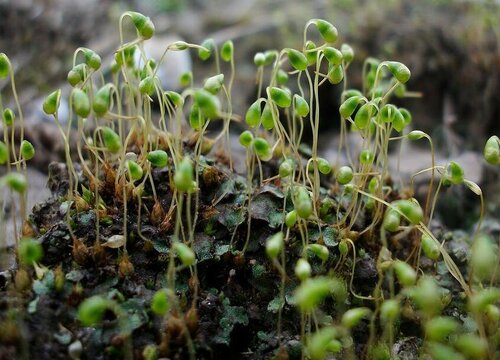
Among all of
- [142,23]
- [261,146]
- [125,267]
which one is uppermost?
[142,23]

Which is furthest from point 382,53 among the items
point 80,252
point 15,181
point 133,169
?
point 15,181

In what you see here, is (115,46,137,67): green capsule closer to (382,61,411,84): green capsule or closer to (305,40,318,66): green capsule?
(305,40,318,66): green capsule

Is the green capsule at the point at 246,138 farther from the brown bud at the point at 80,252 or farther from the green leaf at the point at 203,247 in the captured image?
the brown bud at the point at 80,252

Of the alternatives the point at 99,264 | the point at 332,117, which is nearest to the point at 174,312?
the point at 99,264

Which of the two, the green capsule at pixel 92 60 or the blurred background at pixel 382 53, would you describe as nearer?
the green capsule at pixel 92 60

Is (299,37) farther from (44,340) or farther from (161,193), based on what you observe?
(44,340)

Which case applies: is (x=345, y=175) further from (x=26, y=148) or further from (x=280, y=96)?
(x=26, y=148)

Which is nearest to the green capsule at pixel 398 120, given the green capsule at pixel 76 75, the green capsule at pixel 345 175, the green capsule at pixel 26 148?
the green capsule at pixel 345 175
